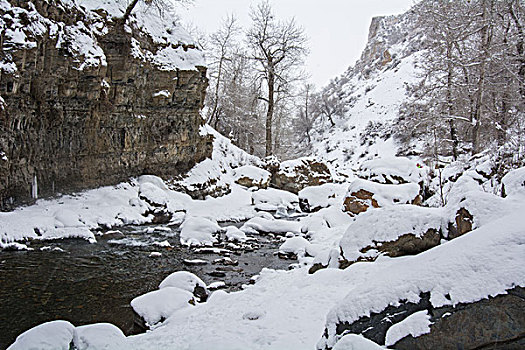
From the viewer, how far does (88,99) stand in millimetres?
12656

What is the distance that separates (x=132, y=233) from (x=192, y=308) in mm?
6186

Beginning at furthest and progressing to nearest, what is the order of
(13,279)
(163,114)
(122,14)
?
(163,114) < (122,14) < (13,279)

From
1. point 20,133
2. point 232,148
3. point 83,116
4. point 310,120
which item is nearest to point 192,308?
point 20,133

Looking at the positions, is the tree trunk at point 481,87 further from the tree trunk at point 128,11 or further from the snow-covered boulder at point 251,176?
the tree trunk at point 128,11

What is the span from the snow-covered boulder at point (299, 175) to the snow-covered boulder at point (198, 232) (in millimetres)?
9430

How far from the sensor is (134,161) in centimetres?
1498

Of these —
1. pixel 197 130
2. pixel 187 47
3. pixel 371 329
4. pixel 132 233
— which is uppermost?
pixel 187 47

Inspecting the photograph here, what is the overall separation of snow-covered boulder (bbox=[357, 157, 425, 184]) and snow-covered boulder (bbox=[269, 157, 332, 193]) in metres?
5.75

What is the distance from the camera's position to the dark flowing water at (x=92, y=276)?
5.81m

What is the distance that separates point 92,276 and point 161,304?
267 cm

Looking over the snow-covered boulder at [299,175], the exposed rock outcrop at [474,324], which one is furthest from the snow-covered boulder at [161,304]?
the snow-covered boulder at [299,175]

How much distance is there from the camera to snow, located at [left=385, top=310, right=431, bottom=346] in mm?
2953

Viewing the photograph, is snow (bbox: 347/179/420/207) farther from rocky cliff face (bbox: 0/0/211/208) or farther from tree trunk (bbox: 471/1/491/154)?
rocky cliff face (bbox: 0/0/211/208)

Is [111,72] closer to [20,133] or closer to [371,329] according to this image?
[20,133]
